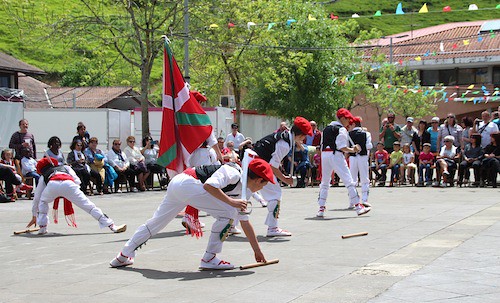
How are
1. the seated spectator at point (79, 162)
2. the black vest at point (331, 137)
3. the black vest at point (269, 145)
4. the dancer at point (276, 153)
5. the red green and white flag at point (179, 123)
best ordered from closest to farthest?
the dancer at point (276, 153)
the black vest at point (269, 145)
the red green and white flag at point (179, 123)
the black vest at point (331, 137)
the seated spectator at point (79, 162)

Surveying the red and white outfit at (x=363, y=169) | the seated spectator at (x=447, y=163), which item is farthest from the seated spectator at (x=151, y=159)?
the red and white outfit at (x=363, y=169)

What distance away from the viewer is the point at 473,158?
2156 cm

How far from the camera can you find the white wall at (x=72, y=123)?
27156 mm

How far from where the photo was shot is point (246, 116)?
40.4 meters

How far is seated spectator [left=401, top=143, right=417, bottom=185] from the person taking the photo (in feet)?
75.2

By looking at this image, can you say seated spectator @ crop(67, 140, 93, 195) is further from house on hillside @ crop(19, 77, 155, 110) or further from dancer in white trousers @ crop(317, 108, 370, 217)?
house on hillside @ crop(19, 77, 155, 110)

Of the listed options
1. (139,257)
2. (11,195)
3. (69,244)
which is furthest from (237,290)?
(11,195)

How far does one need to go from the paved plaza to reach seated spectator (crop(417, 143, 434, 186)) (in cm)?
764

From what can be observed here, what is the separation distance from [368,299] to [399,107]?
2008 inches

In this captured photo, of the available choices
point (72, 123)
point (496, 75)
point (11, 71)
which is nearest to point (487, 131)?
point (72, 123)

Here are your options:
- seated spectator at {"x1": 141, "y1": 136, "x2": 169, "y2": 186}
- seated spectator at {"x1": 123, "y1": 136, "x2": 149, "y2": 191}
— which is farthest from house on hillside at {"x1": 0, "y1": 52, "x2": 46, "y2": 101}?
seated spectator at {"x1": 123, "y1": 136, "x2": 149, "y2": 191}

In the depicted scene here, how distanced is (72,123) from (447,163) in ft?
43.7

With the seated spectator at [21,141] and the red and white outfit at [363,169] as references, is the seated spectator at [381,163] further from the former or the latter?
the seated spectator at [21,141]

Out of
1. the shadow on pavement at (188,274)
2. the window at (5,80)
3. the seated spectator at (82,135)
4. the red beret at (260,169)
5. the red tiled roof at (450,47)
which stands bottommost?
the shadow on pavement at (188,274)
